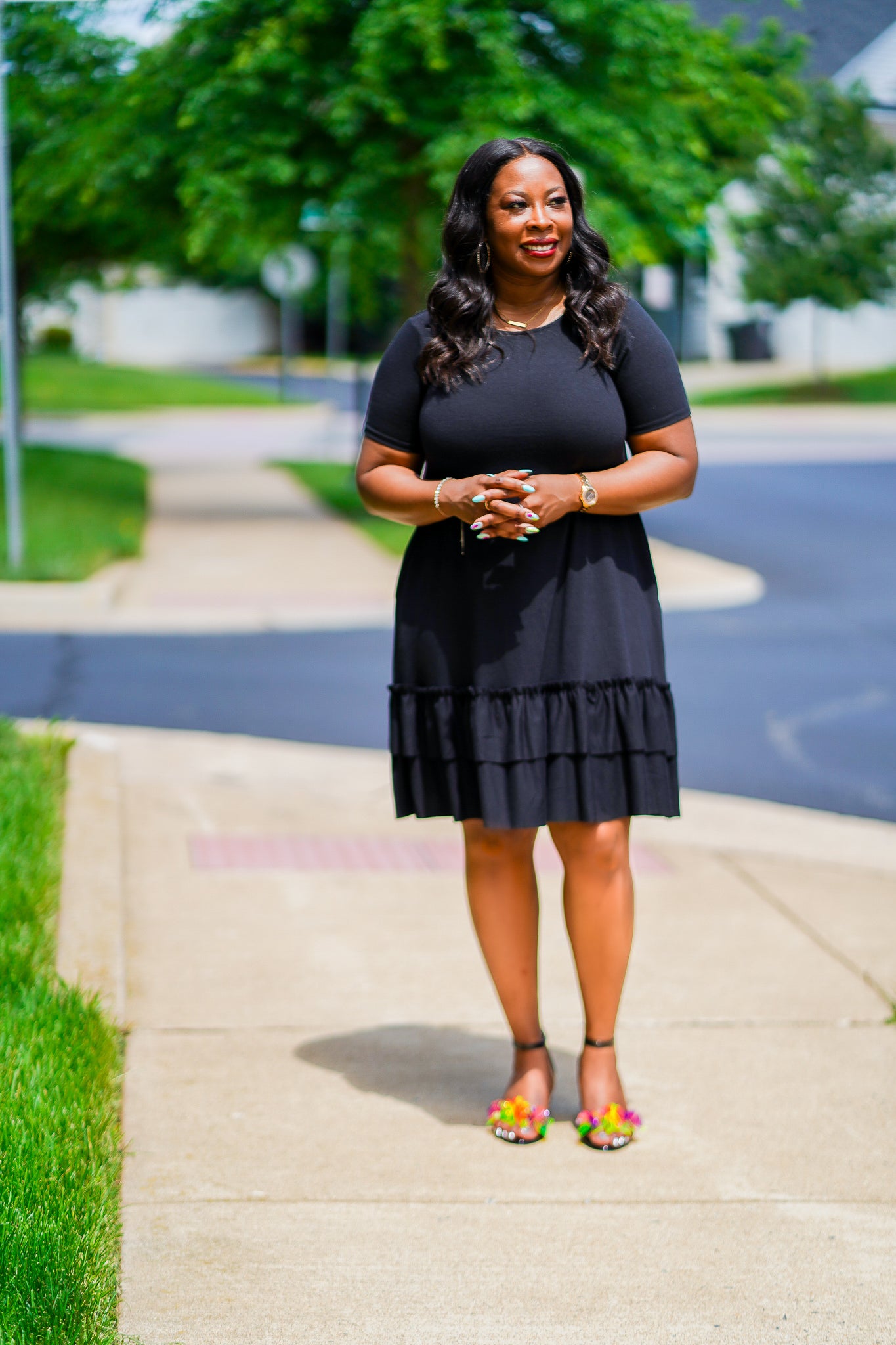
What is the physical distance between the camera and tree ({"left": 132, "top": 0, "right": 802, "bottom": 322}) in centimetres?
1280

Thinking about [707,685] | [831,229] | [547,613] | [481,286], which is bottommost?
[707,685]

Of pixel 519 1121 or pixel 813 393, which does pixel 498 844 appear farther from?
pixel 813 393

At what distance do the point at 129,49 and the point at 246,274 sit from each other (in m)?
38.4

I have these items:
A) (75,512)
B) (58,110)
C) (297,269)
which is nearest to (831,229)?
(297,269)

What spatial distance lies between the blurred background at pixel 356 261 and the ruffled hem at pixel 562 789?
3.34 metres

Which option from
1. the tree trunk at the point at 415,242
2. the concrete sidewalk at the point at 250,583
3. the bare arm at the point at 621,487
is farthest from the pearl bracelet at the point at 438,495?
the tree trunk at the point at 415,242

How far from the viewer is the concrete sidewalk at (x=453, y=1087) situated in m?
2.84

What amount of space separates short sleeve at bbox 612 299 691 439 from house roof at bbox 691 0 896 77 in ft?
9.52

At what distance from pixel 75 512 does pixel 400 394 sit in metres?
12.3

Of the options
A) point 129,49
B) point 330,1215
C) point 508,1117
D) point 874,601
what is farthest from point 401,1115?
point 129,49

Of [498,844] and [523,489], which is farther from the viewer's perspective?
[498,844]

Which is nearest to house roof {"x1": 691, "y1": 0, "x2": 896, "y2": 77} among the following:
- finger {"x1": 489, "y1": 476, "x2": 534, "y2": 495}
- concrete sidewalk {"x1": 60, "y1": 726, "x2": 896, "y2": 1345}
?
concrete sidewalk {"x1": 60, "y1": 726, "x2": 896, "y2": 1345}

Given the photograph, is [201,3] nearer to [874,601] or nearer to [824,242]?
[874,601]

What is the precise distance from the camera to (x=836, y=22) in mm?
5969
